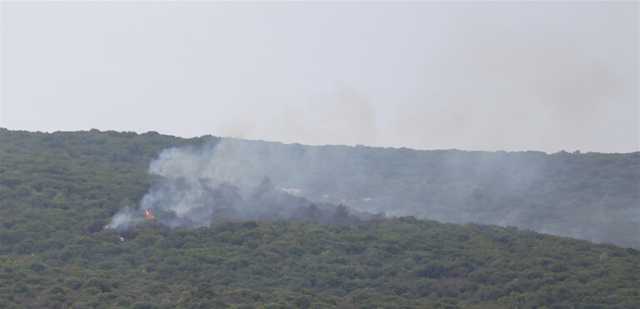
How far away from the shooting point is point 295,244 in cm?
8269

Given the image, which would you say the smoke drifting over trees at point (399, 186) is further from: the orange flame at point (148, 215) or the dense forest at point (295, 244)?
the orange flame at point (148, 215)

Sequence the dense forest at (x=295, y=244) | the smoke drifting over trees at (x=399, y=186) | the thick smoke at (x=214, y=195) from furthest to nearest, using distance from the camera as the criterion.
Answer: the smoke drifting over trees at (x=399, y=186), the thick smoke at (x=214, y=195), the dense forest at (x=295, y=244)

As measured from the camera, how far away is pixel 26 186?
89188 millimetres

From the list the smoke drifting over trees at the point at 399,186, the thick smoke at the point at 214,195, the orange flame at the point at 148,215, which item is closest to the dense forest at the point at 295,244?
the smoke drifting over trees at the point at 399,186

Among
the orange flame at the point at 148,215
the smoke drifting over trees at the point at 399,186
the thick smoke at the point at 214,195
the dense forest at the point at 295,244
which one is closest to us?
the dense forest at the point at 295,244

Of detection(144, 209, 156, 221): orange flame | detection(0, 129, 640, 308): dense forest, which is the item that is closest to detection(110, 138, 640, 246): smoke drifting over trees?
detection(0, 129, 640, 308): dense forest

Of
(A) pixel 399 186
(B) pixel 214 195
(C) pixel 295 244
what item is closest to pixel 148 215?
(B) pixel 214 195

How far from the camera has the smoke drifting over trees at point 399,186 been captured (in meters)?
92.2

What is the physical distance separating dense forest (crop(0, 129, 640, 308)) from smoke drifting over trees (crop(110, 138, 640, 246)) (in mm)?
197

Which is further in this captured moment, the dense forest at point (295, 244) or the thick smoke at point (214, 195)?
the thick smoke at point (214, 195)

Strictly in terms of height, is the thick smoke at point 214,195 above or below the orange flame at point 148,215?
above

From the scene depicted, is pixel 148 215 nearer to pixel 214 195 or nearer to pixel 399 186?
pixel 214 195

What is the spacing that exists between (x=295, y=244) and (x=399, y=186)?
26.6 meters

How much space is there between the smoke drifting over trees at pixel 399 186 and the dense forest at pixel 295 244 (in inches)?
7.8
